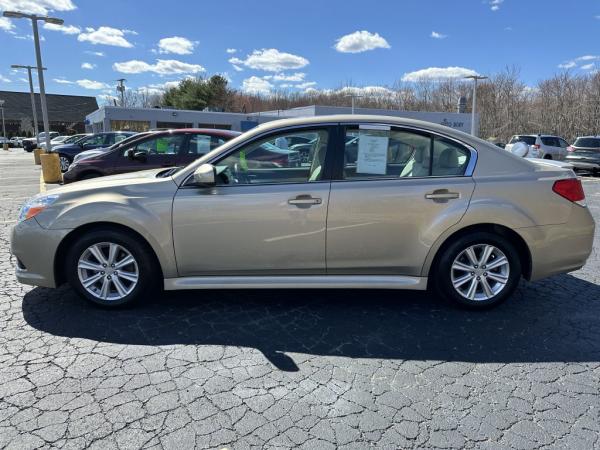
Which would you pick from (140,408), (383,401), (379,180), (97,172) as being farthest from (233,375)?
(97,172)

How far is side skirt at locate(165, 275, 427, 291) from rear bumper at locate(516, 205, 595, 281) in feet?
3.57

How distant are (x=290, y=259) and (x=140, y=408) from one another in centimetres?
164

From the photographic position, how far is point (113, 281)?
3.82m

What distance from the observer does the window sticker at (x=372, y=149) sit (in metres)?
3.77

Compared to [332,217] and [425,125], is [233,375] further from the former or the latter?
[425,125]

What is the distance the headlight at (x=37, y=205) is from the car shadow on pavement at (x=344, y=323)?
0.84 metres

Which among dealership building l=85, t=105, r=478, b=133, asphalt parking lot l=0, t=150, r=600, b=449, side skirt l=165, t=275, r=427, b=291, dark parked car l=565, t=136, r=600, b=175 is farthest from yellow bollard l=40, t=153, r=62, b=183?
dealership building l=85, t=105, r=478, b=133

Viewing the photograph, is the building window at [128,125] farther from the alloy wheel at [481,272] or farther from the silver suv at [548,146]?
the alloy wheel at [481,272]

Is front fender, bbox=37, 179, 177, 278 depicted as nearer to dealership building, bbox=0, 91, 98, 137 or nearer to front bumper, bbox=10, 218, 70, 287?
front bumper, bbox=10, 218, 70, 287

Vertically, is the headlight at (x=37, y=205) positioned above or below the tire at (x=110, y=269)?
above

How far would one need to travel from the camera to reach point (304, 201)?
363 centimetres

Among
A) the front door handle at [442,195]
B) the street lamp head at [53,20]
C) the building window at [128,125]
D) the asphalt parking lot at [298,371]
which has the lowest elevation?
the asphalt parking lot at [298,371]

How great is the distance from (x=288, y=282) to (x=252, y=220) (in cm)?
62

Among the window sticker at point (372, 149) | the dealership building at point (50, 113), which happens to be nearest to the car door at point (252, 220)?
the window sticker at point (372, 149)
